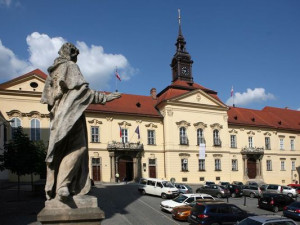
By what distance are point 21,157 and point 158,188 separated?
38.4 feet

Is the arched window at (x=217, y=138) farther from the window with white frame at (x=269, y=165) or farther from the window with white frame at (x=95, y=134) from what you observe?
the window with white frame at (x=95, y=134)

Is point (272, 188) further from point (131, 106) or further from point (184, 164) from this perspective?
point (131, 106)

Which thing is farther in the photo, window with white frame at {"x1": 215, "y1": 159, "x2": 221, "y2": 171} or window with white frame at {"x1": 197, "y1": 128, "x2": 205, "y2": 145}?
window with white frame at {"x1": 215, "y1": 159, "x2": 221, "y2": 171}

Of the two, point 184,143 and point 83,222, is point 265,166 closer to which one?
point 184,143

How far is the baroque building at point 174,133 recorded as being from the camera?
33.9 m

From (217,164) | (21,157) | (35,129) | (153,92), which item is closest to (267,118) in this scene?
(217,164)

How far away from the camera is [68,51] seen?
13.4ft

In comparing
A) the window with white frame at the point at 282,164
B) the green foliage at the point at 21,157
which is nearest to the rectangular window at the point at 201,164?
the window with white frame at the point at 282,164

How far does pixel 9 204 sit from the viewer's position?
65.5 ft

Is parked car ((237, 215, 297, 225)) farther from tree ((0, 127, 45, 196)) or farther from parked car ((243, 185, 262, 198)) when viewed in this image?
parked car ((243, 185, 262, 198))

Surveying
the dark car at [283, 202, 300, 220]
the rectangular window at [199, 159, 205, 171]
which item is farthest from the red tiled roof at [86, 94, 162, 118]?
the dark car at [283, 202, 300, 220]

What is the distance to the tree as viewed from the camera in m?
21.6

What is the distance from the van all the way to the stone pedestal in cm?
2272

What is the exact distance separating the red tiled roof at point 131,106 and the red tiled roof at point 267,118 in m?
13.0
